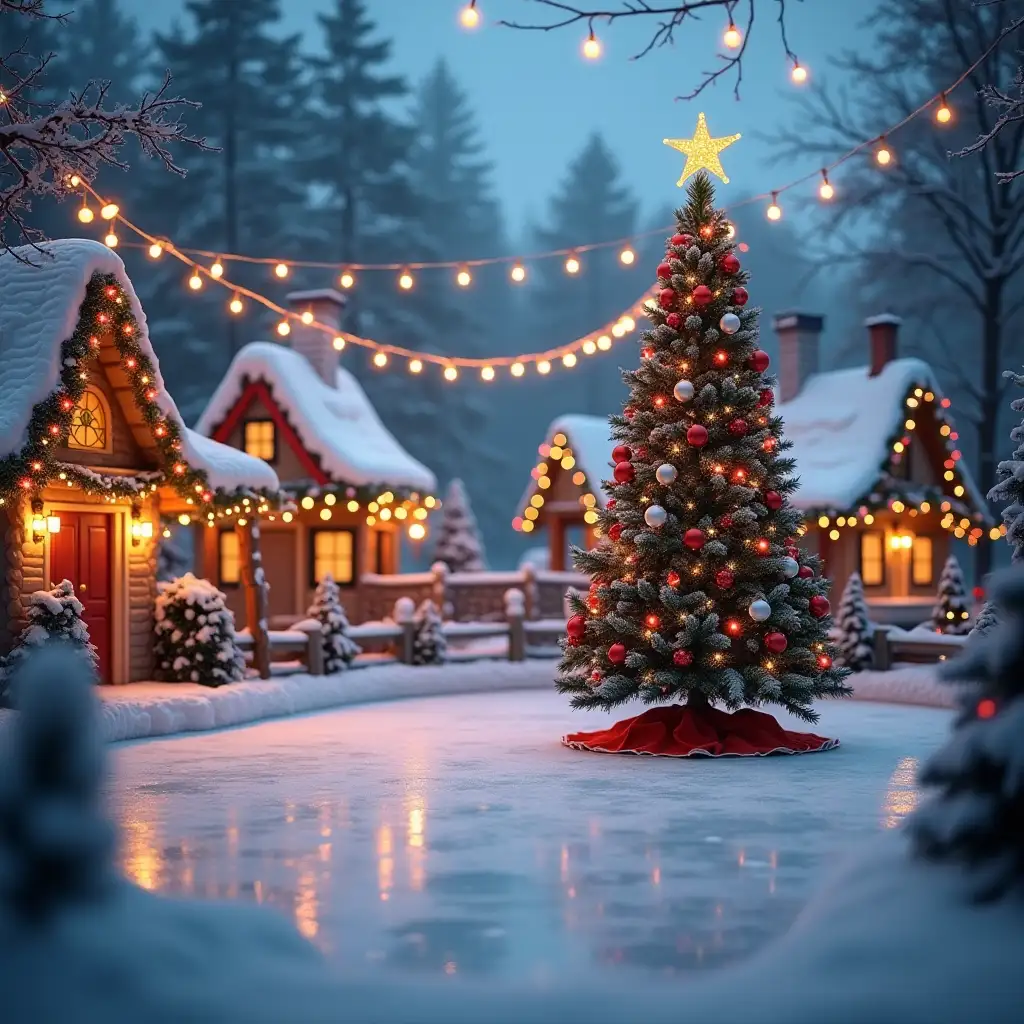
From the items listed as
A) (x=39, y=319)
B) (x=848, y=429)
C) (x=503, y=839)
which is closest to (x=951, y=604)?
(x=848, y=429)

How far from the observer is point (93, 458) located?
1652cm

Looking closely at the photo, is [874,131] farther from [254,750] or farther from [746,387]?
[254,750]

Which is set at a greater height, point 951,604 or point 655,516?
point 655,516

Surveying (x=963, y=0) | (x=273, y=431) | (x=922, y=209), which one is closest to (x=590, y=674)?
(x=273, y=431)

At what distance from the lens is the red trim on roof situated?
2575 centimetres

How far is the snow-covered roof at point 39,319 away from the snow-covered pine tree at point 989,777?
1102cm

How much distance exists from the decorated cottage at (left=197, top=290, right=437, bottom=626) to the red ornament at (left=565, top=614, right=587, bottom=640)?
12261mm

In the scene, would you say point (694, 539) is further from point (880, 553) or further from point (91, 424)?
point (880, 553)

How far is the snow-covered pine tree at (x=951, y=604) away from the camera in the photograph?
2139 centimetres

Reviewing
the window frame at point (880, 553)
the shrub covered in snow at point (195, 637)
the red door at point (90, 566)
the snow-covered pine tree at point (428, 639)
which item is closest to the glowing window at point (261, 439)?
the snow-covered pine tree at point (428, 639)

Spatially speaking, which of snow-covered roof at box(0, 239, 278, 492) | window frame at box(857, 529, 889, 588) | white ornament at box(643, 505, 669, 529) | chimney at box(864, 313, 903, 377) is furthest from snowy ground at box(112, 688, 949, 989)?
chimney at box(864, 313, 903, 377)

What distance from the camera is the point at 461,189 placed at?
6306 cm

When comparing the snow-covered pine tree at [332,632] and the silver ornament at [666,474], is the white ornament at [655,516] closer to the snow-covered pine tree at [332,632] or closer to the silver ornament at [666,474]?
the silver ornament at [666,474]

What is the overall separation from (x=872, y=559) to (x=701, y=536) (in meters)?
14.9
